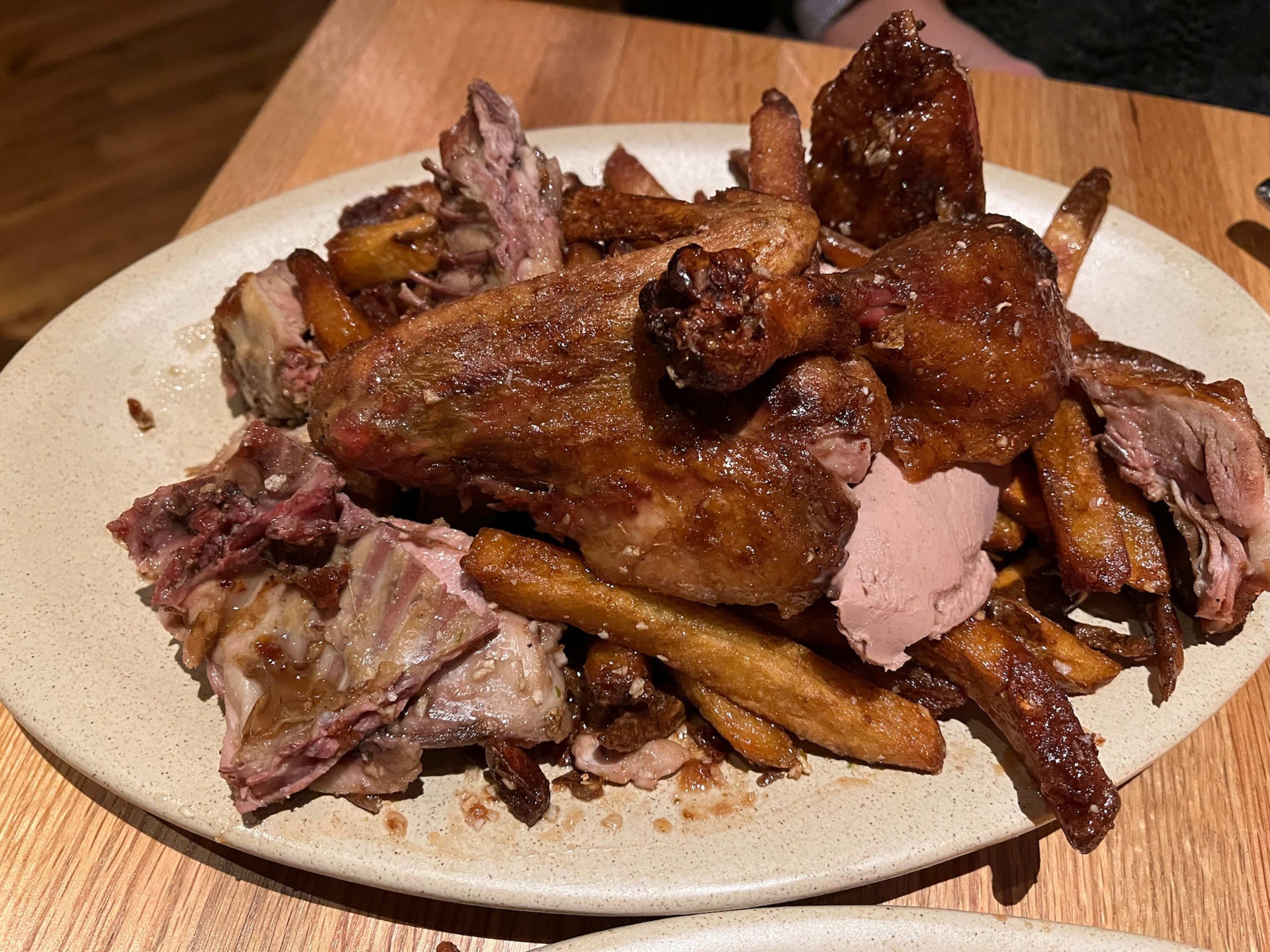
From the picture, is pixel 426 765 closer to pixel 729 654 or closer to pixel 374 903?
pixel 374 903

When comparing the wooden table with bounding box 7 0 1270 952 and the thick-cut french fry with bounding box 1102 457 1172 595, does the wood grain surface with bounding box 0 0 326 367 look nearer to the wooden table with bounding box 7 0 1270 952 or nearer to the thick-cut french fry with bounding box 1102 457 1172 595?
the wooden table with bounding box 7 0 1270 952

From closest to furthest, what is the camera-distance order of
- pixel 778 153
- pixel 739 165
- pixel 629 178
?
pixel 778 153 < pixel 629 178 < pixel 739 165

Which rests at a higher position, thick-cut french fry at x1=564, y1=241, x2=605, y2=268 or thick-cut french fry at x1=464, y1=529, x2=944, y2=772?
thick-cut french fry at x1=564, y1=241, x2=605, y2=268

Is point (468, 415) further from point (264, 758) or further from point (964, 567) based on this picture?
point (964, 567)

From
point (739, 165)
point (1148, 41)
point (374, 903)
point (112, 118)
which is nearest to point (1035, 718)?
point (374, 903)

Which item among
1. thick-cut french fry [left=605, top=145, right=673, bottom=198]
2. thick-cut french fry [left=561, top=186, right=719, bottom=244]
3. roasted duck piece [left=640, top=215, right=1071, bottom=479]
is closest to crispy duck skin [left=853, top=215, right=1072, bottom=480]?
roasted duck piece [left=640, top=215, right=1071, bottom=479]

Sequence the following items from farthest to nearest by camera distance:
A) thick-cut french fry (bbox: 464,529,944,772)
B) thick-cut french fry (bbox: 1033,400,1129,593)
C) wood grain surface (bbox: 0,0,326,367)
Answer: wood grain surface (bbox: 0,0,326,367), thick-cut french fry (bbox: 1033,400,1129,593), thick-cut french fry (bbox: 464,529,944,772)

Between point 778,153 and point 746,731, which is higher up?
point 778,153
